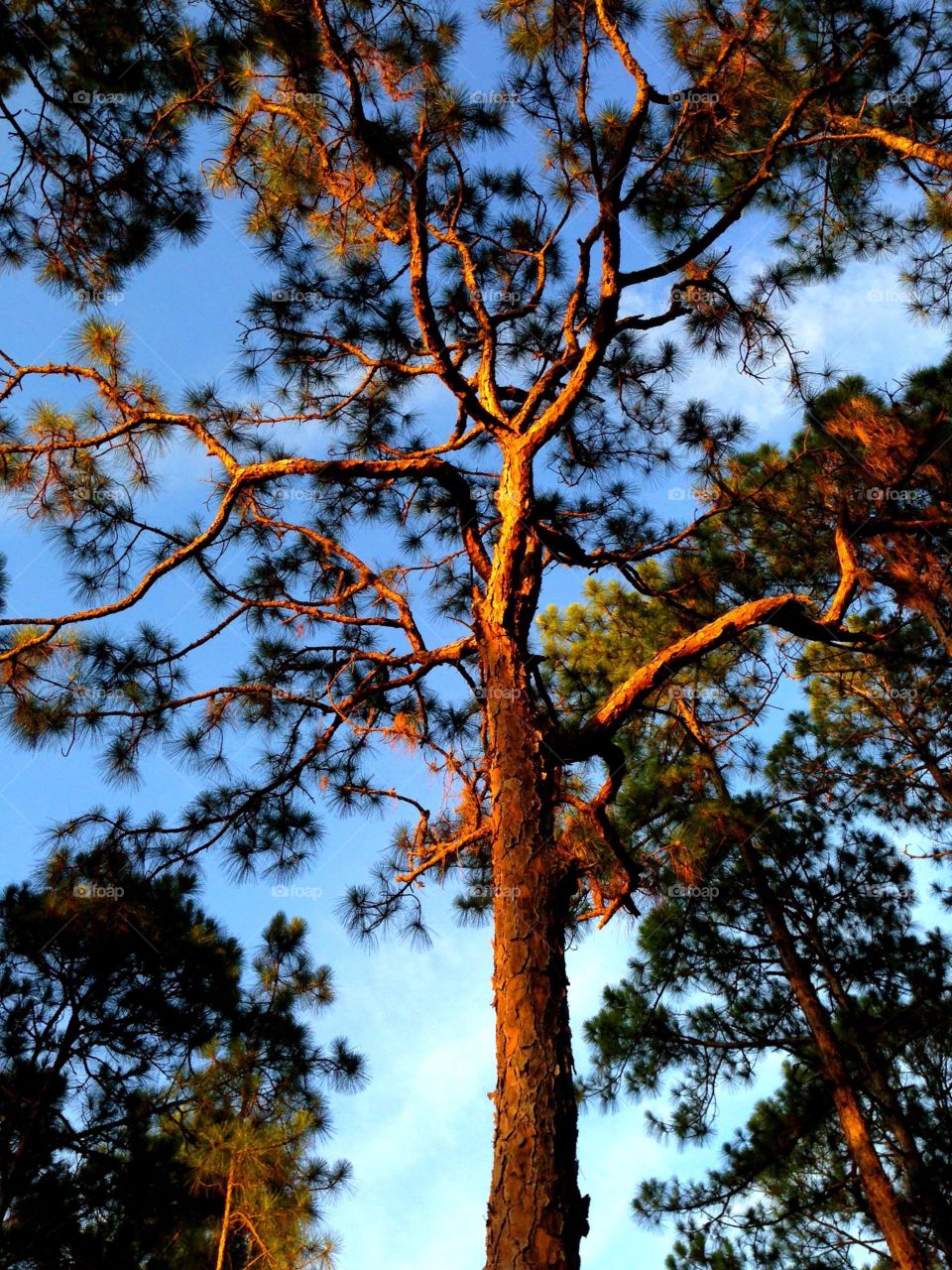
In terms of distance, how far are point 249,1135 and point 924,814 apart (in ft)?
19.9

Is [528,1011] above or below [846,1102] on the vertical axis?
below

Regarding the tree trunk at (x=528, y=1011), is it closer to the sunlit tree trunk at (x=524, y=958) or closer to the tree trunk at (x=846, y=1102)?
the sunlit tree trunk at (x=524, y=958)

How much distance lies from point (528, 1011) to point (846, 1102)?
4.23 meters

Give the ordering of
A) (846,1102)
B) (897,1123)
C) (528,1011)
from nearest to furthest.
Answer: (528,1011) → (846,1102) → (897,1123)

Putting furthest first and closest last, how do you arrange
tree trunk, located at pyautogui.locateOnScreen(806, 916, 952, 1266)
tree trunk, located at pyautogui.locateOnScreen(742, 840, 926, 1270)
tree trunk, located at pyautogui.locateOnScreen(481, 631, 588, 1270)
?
tree trunk, located at pyautogui.locateOnScreen(806, 916, 952, 1266)
tree trunk, located at pyautogui.locateOnScreen(742, 840, 926, 1270)
tree trunk, located at pyautogui.locateOnScreen(481, 631, 588, 1270)

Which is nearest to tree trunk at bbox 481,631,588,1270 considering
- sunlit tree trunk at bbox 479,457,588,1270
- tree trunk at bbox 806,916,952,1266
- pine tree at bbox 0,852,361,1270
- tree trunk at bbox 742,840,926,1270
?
sunlit tree trunk at bbox 479,457,588,1270

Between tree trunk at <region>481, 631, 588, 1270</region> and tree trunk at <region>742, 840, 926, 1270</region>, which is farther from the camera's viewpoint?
tree trunk at <region>742, 840, 926, 1270</region>

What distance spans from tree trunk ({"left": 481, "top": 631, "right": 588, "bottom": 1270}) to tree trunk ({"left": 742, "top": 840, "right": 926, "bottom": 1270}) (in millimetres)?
3965

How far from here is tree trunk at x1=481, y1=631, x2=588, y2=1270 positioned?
7.59 ft

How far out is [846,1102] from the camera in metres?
5.70

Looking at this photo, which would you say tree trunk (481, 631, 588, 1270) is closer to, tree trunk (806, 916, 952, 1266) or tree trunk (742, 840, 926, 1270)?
tree trunk (742, 840, 926, 1270)

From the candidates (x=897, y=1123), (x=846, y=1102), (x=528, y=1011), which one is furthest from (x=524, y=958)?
(x=897, y=1123)

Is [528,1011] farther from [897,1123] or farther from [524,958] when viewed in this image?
[897,1123]

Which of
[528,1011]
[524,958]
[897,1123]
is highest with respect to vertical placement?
[897,1123]
